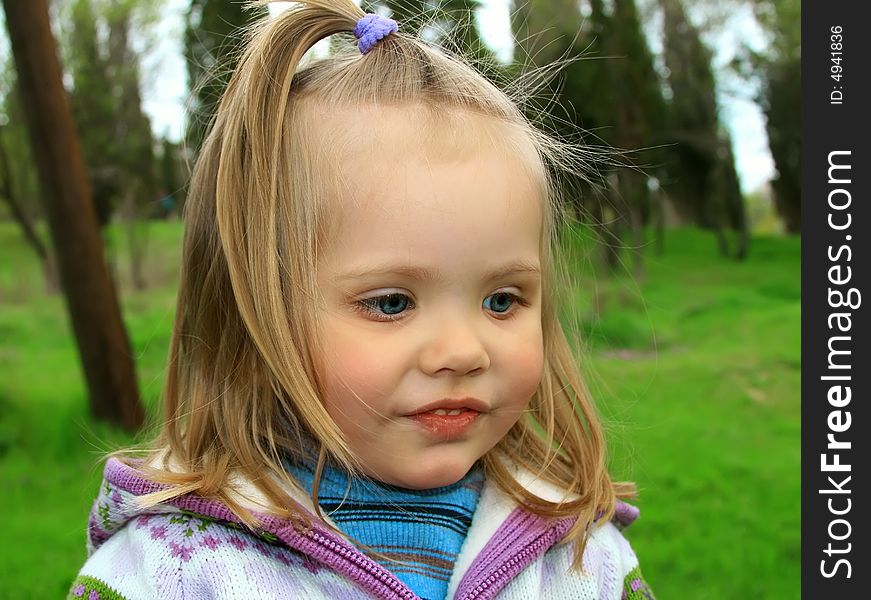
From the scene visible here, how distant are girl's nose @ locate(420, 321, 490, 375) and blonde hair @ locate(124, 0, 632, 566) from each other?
191 millimetres

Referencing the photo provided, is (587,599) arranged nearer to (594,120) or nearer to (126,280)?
(594,120)

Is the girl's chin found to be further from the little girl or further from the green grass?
the green grass

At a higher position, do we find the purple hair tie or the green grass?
the purple hair tie

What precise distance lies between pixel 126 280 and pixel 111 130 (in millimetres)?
1738

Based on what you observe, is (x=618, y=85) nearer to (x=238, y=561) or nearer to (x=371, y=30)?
(x=371, y=30)

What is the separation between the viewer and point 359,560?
143cm

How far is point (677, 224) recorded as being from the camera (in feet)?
24.1

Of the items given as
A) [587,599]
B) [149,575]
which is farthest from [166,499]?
[587,599]

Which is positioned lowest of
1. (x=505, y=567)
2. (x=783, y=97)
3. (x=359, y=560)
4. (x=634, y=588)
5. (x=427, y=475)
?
(x=783, y=97)

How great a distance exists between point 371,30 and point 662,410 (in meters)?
3.49

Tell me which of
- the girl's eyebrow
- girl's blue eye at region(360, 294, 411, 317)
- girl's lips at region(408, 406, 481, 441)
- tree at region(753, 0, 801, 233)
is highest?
the girl's eyebrow

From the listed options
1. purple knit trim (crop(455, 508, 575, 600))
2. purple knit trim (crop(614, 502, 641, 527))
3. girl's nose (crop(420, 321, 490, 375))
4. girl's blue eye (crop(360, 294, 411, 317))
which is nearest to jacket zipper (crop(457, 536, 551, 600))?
purple knit trim (crop(455, 508, 575, 600))

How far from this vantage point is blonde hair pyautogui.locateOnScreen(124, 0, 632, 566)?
1430 millimetres

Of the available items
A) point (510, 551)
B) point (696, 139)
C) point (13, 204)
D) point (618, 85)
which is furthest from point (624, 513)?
point (13, 204)
